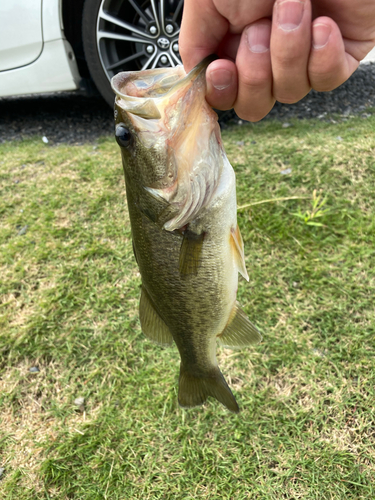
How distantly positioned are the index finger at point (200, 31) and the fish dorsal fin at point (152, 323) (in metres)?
0.86

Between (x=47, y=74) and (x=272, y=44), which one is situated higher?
(x=272, y=44)

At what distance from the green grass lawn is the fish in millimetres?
875

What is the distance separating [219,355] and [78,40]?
3600 mm

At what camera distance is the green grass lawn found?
6.20 ft

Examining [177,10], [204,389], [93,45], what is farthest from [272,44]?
[93,45]

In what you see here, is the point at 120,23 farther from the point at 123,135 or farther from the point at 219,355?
the point at 219,355

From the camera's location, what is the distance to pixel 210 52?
1161 millimetres

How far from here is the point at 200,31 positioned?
1.11 metres

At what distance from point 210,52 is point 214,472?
1931 mm

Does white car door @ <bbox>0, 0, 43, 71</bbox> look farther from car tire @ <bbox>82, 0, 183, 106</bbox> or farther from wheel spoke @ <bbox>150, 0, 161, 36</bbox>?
wheel spoke @ <bbox>150, 0, 161, 36</bbox>

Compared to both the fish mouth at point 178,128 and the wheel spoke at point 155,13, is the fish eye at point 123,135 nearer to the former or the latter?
the fish mouth at point 178,128

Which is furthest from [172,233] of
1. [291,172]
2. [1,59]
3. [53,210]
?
[1,59]

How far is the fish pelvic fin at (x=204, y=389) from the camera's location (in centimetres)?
156

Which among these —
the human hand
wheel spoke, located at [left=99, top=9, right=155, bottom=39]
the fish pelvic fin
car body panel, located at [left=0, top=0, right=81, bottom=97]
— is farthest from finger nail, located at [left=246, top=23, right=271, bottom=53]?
car body panel, located at [left=0, top=0, right=81, bottom=97]
